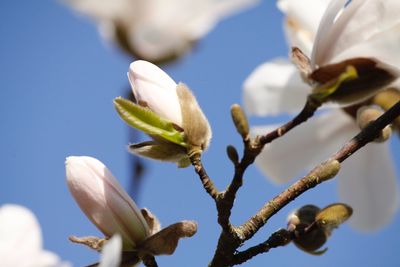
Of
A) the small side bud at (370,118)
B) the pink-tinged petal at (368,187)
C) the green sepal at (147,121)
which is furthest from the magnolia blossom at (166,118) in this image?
the pink-tinged petal at (368,187)

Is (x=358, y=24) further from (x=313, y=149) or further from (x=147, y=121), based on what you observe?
(x=313, y=149)

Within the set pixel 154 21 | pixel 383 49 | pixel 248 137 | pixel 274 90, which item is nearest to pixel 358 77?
pixel 383 49

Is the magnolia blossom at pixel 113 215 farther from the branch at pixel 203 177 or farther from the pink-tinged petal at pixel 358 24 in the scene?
the pink-tinged petal at pixel 358 24

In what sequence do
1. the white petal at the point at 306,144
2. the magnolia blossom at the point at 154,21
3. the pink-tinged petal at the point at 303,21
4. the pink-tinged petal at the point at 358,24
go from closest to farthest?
the pink-tinged petal at the point at 358,24 → the pink-tinged petal at the point at 303,21 → the white petal at the point at 306,144 → the magnolia blossom at the point at 154,21

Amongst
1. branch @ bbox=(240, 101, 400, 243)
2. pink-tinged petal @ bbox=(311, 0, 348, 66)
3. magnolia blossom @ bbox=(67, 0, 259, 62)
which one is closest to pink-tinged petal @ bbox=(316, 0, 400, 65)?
pink-tinged petal @ bbox=(311, 0, 348, 66)

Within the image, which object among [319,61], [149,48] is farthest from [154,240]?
[149,48]
